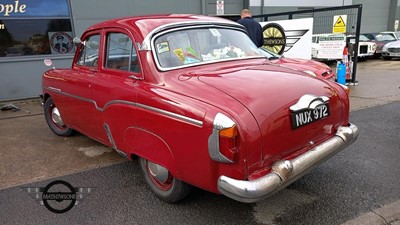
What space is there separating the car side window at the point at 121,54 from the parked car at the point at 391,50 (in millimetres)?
16860

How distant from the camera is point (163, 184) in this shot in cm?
326

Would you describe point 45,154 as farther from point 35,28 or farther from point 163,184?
point 35,28

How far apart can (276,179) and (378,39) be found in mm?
18392

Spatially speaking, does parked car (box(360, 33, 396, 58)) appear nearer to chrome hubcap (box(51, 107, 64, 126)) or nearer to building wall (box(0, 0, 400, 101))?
building wall (box(0, 0, 400, 101))

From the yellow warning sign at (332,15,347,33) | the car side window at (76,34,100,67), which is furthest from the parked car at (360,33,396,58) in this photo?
the car side window at (76,34,100,67)

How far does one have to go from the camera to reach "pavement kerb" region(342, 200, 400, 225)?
2.82m

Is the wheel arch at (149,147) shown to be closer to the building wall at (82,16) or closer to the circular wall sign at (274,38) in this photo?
the building wall at (82,16)

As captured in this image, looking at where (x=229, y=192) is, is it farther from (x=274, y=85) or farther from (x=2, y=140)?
(x=2, y=140)

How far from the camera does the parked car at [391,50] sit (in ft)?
54.2

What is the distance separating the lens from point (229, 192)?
7.85ft

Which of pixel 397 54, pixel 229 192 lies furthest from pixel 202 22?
pixel 397 54

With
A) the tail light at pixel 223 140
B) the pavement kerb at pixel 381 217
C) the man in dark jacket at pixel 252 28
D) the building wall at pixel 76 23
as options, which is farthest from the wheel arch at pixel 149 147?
the building wall at pixel 76 23

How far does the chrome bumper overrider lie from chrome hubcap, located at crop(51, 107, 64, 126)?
3.76 meters

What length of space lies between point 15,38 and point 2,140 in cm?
378
